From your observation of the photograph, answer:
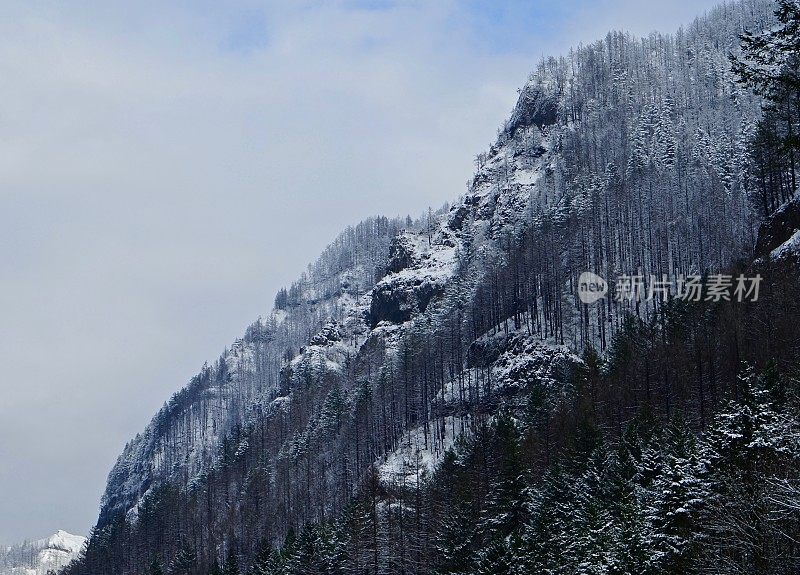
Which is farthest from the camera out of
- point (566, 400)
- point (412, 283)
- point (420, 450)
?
point (412, 283)

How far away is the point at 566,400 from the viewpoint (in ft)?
298

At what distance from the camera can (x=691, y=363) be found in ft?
259

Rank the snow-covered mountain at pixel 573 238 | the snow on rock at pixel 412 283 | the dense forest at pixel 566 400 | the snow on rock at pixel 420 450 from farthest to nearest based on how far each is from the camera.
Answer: the snow on rock at pixel 412 283 < the snow-covered mountain at pixel 573 238 < the snow on rock at pixel 420 450 < the dense forest at pixel 566 400

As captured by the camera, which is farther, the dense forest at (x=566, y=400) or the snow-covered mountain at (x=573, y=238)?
the snow-covered mountain at (x=573, y=238)

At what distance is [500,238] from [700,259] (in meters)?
48.8

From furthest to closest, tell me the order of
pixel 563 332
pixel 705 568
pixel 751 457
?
pixel 563 332, pixel 751 457, pixel 705 568

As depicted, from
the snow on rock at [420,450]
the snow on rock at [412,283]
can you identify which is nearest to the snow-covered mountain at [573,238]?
the snow on rock at [412,283]

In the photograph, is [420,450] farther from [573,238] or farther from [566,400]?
[573,238]

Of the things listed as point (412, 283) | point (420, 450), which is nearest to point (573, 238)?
point (420, 450)

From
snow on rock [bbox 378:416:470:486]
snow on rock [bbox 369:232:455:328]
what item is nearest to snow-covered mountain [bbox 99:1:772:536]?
snow on rock [bbox 369:232:455:328]

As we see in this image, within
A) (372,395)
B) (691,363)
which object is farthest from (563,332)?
(691,363)

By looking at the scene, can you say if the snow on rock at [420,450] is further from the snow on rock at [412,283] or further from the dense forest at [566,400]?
the snow on rock at [412,283]

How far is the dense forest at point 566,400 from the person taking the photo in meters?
36.2

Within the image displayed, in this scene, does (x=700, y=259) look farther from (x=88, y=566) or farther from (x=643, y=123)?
(x=88, y=566)
